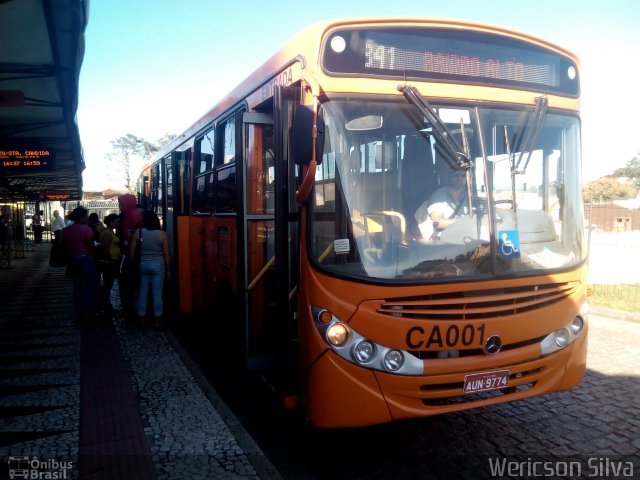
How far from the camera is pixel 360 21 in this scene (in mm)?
3879

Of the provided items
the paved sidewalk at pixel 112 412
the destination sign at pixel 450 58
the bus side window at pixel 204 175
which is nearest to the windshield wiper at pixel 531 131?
the destination sign at pixel 450 58

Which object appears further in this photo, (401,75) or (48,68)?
(48,68)

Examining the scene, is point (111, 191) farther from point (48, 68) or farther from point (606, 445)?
point (606, 445)

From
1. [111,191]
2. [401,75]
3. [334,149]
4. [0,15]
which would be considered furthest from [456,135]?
[111,191]

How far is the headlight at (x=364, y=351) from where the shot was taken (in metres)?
3.65

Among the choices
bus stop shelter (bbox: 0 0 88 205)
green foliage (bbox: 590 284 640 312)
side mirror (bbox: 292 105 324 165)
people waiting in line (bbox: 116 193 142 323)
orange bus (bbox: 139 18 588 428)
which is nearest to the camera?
side mirror (bbox: 292 105 324 165)

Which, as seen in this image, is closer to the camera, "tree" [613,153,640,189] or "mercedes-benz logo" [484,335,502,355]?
"mercedes-benz logo" [484,335,502,355]

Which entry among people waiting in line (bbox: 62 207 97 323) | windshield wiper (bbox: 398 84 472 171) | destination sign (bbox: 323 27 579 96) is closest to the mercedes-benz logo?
windshield wiper (bbox: 398 84 472 171)

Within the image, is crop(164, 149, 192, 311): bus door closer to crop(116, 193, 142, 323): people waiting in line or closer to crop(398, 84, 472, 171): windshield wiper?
crop(116, 193, 142, 323): people waiting in line

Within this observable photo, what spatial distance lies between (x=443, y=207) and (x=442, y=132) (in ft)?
1.81

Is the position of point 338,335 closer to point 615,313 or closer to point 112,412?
point 112,412

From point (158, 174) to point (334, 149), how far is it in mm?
9134

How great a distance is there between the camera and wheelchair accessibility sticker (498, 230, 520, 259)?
3975 mm

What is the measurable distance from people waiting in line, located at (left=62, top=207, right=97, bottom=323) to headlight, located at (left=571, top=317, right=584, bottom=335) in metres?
6.90
